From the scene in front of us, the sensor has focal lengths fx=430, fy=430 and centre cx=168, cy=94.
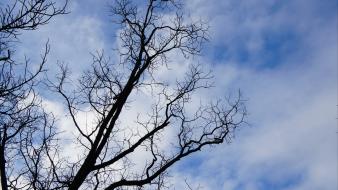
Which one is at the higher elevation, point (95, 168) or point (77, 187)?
point (95, 168)

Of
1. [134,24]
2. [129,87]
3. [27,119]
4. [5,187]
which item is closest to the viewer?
[5,187]

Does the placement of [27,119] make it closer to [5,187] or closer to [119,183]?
[5,187]

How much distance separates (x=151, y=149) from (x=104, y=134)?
1508 millimetres

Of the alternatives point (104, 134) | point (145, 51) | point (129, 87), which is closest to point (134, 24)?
point (145, 51)

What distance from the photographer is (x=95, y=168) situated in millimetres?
9578

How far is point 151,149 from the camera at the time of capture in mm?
10812

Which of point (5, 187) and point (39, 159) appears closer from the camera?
point (5, 187)

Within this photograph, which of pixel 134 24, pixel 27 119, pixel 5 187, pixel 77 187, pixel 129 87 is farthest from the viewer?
pixel 134 24

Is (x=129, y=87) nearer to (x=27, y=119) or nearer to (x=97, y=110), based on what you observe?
(x=97, y=110)

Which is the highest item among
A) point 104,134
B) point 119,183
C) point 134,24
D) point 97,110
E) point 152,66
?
point 134,24

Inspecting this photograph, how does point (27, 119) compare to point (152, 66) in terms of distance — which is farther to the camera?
point (152, 66)

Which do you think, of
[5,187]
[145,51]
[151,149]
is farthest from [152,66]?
[5,187]

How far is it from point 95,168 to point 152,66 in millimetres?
3114

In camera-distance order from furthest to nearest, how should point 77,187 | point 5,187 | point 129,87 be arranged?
point 129,87 < point 77,187 < point 5,187
